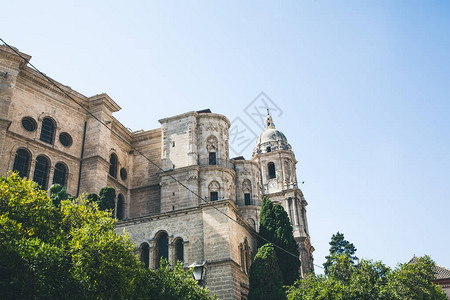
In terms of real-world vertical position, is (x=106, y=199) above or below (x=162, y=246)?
above

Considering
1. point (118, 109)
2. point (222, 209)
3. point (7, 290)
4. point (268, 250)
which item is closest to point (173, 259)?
point (222, 209)

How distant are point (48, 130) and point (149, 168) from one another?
328 inches

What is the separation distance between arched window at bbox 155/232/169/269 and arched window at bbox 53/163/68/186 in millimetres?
8613

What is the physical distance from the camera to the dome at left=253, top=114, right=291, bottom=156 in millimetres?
50594

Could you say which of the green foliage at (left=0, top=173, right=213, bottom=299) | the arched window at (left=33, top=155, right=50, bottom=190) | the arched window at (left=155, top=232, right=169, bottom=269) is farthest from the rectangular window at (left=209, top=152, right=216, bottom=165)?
the green foliage at (left=0, top=173, right=213, bottom=299)

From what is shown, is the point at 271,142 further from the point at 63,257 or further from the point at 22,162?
the point at 63,257

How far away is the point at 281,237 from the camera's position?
24.4m

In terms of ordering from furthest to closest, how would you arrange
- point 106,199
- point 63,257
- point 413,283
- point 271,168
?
1. point 271,168
2. point 106,199
3. point 413,283
4. point 63,257

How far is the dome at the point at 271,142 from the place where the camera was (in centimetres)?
5059

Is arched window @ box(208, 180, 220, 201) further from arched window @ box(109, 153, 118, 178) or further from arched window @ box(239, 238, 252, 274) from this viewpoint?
arched window @ box(109, 153, 118, 178)

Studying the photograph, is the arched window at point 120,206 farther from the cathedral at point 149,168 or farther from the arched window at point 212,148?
the arched window at point 212,148

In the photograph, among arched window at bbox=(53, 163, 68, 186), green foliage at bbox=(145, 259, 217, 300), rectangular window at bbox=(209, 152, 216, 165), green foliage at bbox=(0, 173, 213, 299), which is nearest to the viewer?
green foliage at bbox=(0, 173, 213, 299)

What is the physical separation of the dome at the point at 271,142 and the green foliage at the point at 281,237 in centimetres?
2475

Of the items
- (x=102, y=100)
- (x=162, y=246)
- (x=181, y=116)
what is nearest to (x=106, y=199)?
(x=162, y=246)
